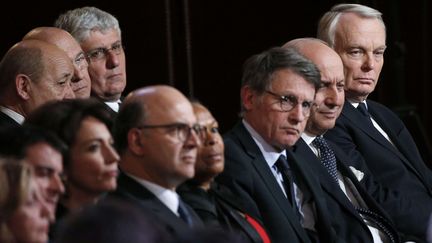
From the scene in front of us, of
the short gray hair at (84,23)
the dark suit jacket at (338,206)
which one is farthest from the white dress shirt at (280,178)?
the short gray hair at (84,23)

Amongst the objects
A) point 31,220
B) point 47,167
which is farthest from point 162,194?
point 31,220

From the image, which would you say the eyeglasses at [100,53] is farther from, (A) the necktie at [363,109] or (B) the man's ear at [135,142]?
(B) the man's ear at [135,142]

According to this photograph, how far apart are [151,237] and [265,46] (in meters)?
4.40

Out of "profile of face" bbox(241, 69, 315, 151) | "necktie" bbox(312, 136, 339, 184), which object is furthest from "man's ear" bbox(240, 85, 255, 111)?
"necktie" bbox(312, 136, 339, 184)

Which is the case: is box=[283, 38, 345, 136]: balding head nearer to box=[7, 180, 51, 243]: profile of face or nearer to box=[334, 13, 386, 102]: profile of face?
box=[334, 13, 386, 102]: profile of face

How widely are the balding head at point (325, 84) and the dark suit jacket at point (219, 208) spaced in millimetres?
829

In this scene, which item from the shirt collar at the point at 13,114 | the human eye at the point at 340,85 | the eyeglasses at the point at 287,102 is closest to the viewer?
the shirt collar at the point at 13,114

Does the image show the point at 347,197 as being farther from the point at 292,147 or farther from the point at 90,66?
the point at 90,66

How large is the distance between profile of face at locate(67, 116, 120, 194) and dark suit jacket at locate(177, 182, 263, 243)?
0.47 meters

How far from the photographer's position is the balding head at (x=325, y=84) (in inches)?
197

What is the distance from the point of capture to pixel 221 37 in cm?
690

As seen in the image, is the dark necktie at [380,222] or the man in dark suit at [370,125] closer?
the dark necktie at [380,222]

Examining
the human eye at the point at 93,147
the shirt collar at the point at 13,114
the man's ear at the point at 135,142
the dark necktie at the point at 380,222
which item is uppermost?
the human eye at the point at 93,147

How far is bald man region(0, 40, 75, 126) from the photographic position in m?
4.58
